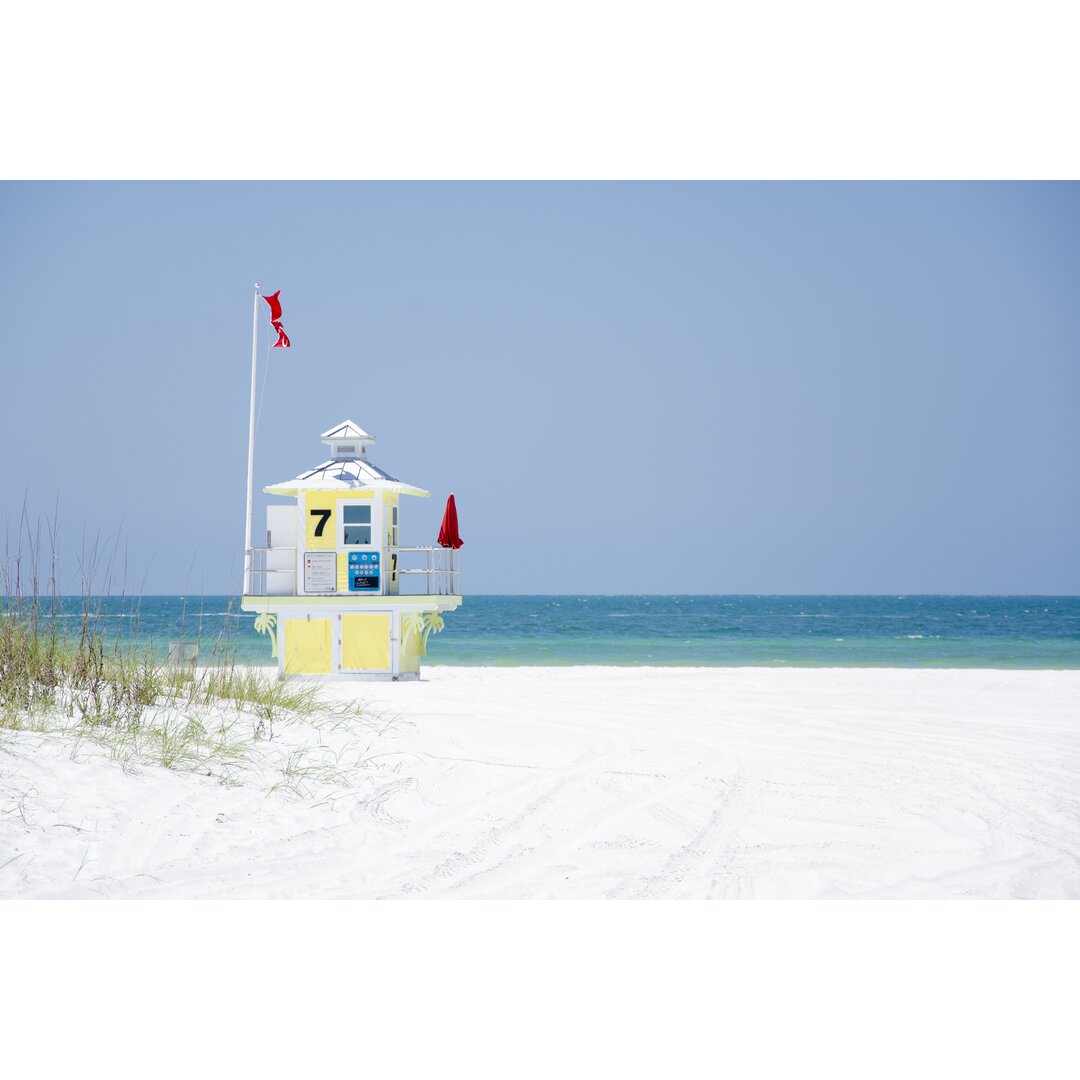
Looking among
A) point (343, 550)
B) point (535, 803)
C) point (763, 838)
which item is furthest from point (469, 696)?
point (763, 838)

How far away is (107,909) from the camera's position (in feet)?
13.3

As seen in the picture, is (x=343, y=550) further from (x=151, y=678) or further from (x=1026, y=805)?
(x=1026, y=805)

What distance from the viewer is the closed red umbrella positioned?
535 inches

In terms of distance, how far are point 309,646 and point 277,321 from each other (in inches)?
177

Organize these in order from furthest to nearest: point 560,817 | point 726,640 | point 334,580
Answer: point 726,640
point 334,580
point 560,817

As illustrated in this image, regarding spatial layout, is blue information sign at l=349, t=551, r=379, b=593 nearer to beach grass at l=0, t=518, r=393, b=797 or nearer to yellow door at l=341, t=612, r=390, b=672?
yellow door at l=341, t=612, r=390, b=672

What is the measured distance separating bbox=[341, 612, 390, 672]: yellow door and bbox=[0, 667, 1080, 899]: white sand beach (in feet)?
16.3

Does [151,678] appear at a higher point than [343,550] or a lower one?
lower

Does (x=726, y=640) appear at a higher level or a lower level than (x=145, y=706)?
lower

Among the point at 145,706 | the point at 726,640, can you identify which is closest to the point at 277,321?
the point at 145,706

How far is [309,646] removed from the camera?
1328cm

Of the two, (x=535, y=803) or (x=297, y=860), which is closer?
(x=297, y=860)

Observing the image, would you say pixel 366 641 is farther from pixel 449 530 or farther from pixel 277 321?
pixel 277 321

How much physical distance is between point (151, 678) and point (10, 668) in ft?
2.87
